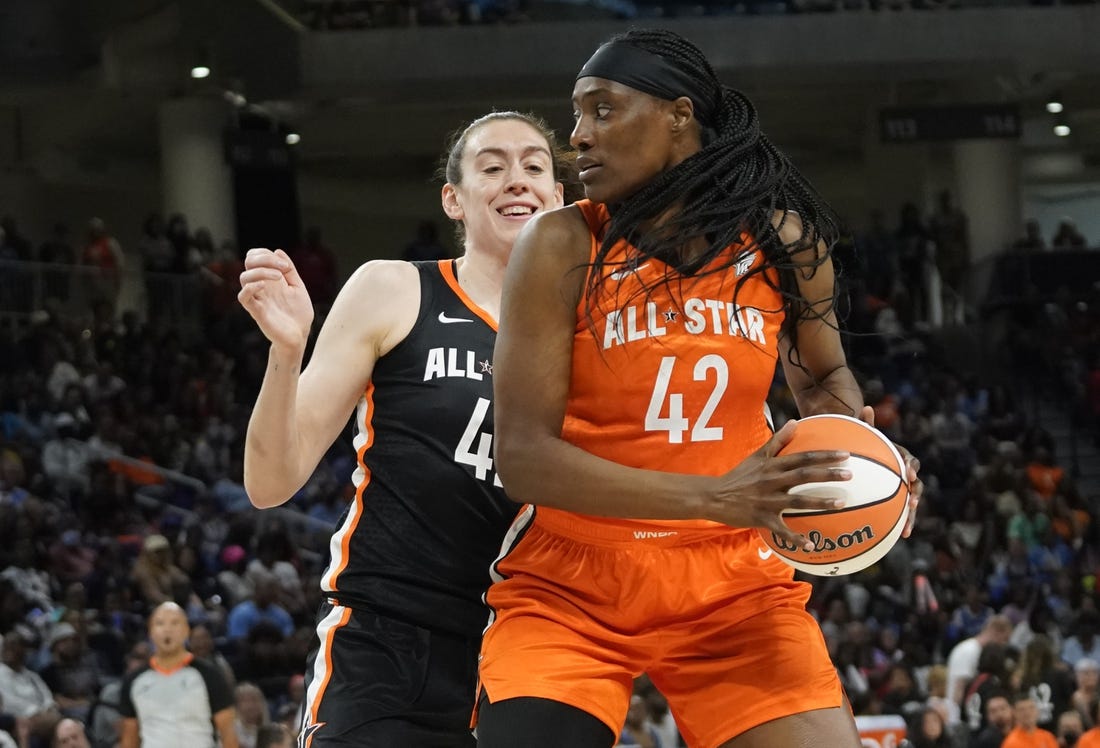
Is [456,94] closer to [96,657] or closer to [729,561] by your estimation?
[96,657]

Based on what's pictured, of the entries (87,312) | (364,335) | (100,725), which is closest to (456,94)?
(87,312)

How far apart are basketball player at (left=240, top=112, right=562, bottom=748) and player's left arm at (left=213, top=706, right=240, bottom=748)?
15.0 ft

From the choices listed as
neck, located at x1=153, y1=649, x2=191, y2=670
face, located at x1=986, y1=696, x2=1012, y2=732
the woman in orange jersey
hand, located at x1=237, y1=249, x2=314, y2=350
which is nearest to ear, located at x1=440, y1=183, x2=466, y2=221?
hand, located at x1=237, y1=249, x2=314, y2=350

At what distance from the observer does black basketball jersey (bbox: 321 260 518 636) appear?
12.8ft

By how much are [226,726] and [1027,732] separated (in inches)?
172

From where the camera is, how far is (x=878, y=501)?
315 cm

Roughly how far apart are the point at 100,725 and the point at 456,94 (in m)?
11.5

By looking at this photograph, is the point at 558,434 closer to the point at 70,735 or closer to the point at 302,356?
the point at 302,356

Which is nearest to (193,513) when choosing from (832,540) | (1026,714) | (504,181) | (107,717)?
(107,717)

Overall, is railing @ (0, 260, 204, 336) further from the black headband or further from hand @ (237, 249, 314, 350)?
the black headband

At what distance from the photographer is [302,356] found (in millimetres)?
3650

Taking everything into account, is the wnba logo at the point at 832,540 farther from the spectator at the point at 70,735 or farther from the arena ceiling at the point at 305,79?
the arena ceiling at the point at 305,79

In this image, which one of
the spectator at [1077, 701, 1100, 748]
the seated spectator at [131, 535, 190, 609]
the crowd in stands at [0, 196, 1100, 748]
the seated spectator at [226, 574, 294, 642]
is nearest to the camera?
the spectator at [1077, 701, 1100, 748]

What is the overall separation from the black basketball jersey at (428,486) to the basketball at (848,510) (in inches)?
36.5
